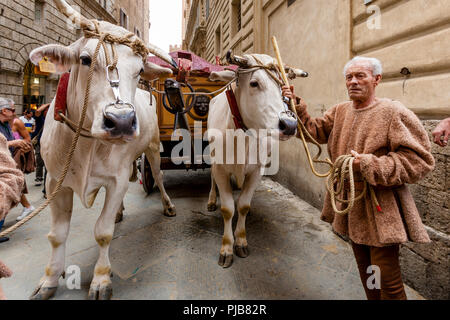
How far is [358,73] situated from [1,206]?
2154 mm

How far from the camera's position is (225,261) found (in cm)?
284

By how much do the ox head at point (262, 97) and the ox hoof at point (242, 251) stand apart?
59.0 inches

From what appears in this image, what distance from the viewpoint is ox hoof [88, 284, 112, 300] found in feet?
7.35

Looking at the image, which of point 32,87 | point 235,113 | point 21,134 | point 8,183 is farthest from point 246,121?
point 32,87

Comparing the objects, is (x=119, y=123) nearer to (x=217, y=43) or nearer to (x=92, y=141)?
(x=92, y=141)

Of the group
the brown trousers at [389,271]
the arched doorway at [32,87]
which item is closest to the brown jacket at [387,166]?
the brown trousers at [389,271]

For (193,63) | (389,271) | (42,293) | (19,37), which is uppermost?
(19,37)

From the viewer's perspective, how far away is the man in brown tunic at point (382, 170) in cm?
149

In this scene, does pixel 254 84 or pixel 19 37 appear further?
pixel 19 37

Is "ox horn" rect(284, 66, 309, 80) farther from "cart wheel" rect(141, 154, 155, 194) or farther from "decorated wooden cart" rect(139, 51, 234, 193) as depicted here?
"cart wheel" rect(141, 154, 155, 194)

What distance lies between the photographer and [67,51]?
6.15 feet

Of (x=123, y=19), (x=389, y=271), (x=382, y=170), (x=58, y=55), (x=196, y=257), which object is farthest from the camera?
(x=123, y=19)

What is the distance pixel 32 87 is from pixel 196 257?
48.8ft

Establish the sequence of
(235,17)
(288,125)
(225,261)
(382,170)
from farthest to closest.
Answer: (235,17), (225,261), (288,125), (382,170)
